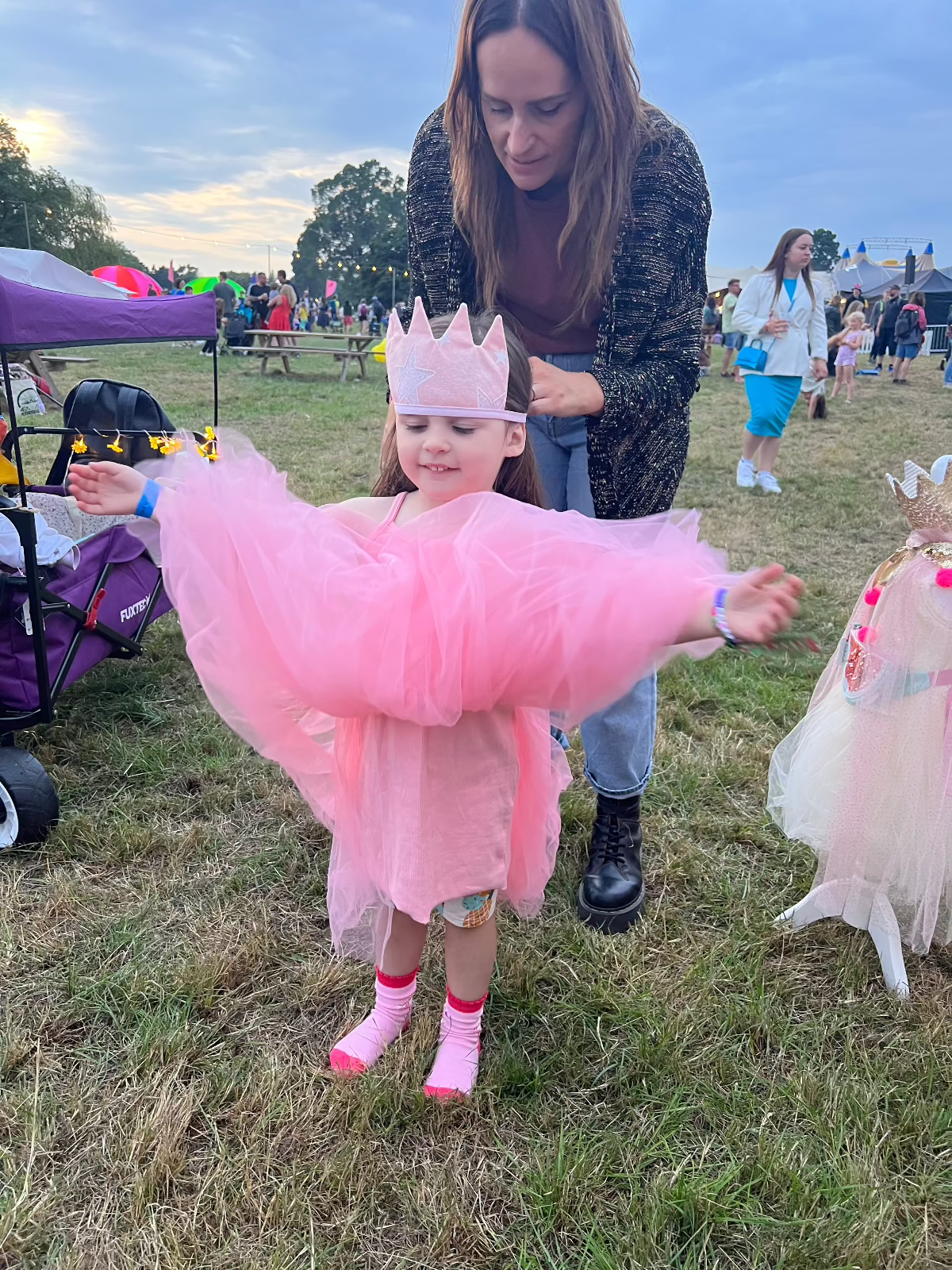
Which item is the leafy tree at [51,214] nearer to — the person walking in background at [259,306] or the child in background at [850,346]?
the person walking in background at [259,306]

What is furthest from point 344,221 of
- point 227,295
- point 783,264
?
point 783,264

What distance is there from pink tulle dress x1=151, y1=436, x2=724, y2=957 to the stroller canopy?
124 centimetres

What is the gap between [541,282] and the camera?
6.46ft

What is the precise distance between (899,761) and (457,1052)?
3.82 ft

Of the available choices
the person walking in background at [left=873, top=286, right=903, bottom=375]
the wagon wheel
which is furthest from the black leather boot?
the person walking in background at [left=873, top=286, right=903, bottom=375]

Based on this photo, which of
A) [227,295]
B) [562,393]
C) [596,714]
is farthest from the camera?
[227,295]

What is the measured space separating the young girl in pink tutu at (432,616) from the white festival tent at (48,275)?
6.15 feet

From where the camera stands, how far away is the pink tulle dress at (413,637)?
1312 mm

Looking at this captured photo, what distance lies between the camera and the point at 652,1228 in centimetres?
147

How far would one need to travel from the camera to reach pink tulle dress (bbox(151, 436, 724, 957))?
131 cm

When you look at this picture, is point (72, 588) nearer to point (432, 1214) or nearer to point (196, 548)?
point (196, 548)

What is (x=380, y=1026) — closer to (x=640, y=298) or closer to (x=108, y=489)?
(x=108, y=489)

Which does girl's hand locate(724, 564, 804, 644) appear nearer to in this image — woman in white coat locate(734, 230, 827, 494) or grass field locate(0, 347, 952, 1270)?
grass field locate(0, 347, 952, 1270)

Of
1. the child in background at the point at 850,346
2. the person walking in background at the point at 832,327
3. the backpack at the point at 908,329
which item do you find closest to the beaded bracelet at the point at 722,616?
the child in background at the point at 850,346
